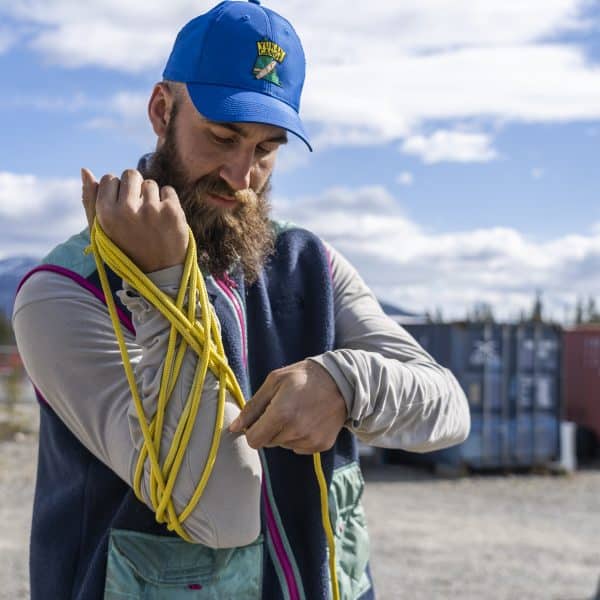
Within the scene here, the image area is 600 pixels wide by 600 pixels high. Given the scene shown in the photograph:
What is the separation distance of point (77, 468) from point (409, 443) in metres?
0.67

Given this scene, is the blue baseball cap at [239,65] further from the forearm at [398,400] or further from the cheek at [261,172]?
the forearm at [398,400]

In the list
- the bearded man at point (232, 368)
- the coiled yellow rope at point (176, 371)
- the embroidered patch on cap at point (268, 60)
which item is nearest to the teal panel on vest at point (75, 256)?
the bearded man at point (232, 368)

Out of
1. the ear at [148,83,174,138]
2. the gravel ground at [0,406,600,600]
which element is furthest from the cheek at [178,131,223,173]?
the gravel ground at [0,406,600,600]

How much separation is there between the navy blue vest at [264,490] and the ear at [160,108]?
1.31ft

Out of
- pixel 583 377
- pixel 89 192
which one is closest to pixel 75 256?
pixel 89 192

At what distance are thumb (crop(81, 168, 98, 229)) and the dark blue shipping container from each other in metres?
10.4

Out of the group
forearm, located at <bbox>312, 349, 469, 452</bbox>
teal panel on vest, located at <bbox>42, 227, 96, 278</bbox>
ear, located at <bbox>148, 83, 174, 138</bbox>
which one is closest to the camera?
forearm, located at <bbox>312, 349, 469, 452</bbox>

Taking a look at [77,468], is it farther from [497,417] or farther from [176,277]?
[497,417]

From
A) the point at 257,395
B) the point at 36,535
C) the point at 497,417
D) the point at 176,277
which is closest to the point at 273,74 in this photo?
the point at 176,277

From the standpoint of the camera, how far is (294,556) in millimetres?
1977

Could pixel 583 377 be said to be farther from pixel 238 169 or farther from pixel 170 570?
pixel 170 570

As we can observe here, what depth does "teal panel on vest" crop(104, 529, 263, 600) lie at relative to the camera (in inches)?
71.7

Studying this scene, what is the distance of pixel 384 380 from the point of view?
72.6 inches

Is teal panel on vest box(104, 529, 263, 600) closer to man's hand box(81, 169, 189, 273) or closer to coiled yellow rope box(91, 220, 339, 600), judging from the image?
coiled yellow rope box(91, 220, 339, 600)
